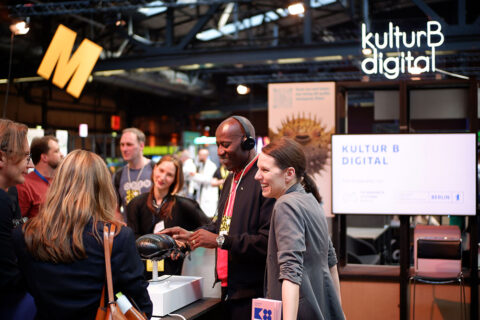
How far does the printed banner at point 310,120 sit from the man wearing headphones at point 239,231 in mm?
2422

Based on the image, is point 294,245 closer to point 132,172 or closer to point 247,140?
point 247,140

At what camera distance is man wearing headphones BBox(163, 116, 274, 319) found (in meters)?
2.48

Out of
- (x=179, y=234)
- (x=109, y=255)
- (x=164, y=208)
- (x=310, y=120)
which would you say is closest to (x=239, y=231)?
(x=179, y=234)

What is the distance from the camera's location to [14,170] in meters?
2.20

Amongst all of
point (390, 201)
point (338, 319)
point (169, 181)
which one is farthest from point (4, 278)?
point (390, 201)

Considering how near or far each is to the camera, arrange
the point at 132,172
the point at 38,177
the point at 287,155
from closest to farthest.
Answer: the point at 287,155 → the point at 38,177 → the point at 132,172

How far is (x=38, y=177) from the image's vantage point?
386cm

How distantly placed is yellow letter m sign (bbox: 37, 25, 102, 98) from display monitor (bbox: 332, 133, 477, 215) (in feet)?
18.0

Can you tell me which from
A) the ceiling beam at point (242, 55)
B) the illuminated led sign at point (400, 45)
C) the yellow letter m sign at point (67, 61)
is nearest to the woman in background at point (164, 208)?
the illuminated led sign at point (400, 45)

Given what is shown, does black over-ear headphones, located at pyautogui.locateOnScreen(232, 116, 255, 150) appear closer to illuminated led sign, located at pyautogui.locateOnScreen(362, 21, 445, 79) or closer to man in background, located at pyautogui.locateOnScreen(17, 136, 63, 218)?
man in background, located at pyautogui.locateOnScreen(17, 136, 63, 218)

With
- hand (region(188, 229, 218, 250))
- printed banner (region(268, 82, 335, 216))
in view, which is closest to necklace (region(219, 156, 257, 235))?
hand (region(188, 229, 218, 250))

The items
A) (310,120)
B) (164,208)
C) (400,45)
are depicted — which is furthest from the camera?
(400,45)

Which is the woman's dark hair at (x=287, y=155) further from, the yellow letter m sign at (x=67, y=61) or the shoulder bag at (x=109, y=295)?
the yellow letter m sign at (x=67, y=61)

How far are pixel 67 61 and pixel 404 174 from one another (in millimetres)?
6303
